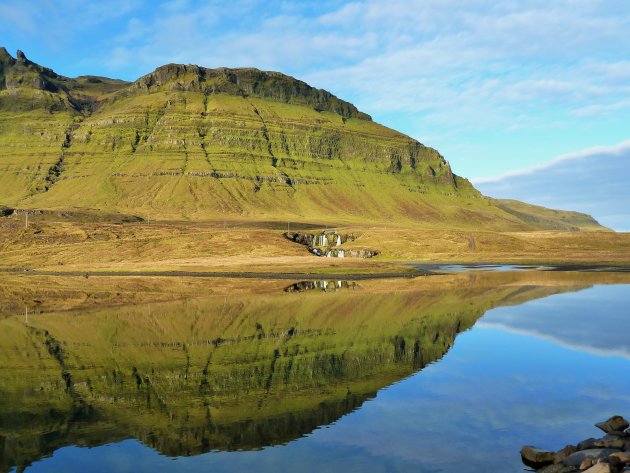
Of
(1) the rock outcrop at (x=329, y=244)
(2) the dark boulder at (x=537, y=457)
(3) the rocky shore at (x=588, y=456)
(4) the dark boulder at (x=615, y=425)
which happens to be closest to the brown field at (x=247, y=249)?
(1) the rock outcrop at (x=329, y=244)

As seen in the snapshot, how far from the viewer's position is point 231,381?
96.5 ft

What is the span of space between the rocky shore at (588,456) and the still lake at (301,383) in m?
0.73

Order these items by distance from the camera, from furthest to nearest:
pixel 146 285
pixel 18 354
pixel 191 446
→ pixel 146 285
pixel 18 354
pixel 191 446

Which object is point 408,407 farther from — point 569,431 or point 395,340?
point 395,340

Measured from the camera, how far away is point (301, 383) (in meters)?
29.0

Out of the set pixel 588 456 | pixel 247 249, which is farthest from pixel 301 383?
pixel 247 249

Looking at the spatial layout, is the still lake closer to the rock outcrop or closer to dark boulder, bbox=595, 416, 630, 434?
dark boulder, bbox=595, 416, 630, 434

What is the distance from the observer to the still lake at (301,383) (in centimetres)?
2028

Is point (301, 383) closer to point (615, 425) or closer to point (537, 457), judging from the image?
point (537, 457)

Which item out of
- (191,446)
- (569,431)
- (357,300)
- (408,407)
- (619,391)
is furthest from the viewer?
(357,300)

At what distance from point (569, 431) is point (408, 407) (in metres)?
6.65

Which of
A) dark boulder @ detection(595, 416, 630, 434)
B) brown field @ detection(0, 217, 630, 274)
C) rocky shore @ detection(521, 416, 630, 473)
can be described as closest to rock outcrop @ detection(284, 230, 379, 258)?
brown field @ detection(0, 217, 630, 274)

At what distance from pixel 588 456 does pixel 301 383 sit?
48.7ft

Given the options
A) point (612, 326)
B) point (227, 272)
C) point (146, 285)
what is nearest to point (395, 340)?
point (612, 326)
